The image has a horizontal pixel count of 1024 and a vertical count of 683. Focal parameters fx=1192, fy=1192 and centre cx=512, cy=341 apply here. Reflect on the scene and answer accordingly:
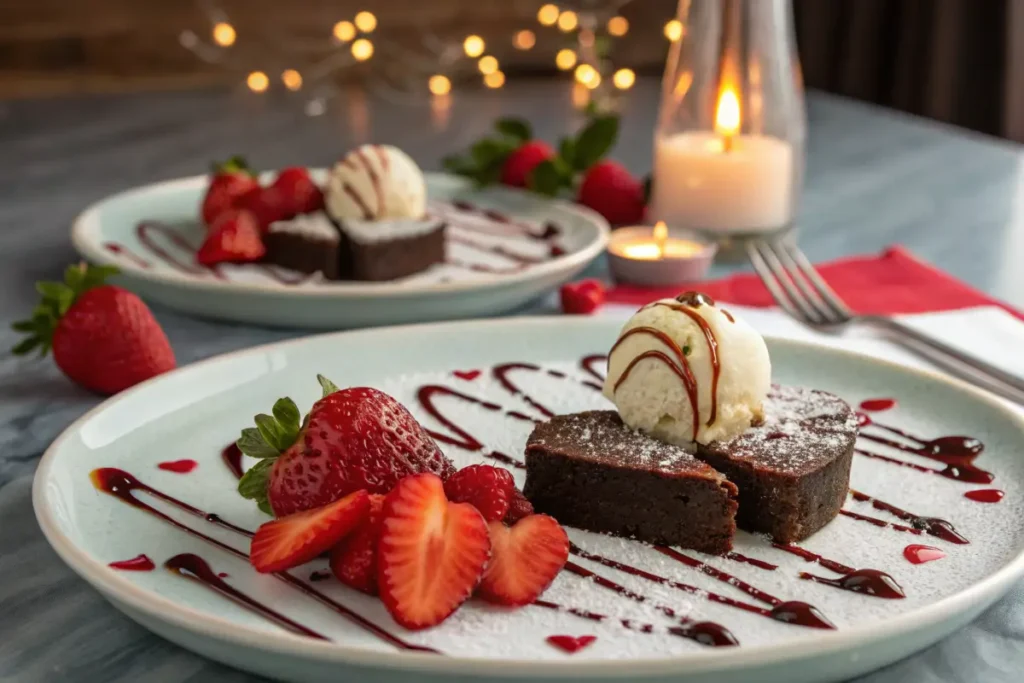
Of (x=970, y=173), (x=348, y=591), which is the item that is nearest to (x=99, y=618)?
(x=348, y=591)

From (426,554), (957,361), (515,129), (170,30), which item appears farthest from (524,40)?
(426,554)

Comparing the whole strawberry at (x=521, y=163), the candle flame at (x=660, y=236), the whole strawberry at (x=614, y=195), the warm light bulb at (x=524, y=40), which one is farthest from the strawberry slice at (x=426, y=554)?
the warm light bulb at (x=524, y=40)

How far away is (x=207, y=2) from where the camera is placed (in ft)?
16.4

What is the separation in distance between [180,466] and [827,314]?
3.49ft

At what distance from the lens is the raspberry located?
1126mm

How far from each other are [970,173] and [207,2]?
10.8 ft

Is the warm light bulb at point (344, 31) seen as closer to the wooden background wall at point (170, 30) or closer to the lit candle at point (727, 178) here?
the wooden background wall at point (170, 30)

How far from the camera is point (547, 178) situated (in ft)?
8.07

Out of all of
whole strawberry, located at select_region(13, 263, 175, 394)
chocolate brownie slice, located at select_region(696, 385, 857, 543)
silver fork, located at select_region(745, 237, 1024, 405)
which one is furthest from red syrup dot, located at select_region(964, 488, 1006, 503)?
whole strawberry, located at select_region(13, 263, 175, 394)

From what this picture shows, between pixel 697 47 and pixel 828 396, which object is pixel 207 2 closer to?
pixel 697 47

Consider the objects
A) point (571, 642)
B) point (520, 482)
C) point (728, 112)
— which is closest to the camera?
point (571, 642)

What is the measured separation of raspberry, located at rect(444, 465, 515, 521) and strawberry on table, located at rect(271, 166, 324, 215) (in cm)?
125

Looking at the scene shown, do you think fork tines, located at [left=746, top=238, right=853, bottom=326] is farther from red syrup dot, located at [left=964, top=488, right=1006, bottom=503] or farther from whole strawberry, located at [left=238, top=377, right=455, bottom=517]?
whole strawberry, located at [left=238, top=377, right=455, bottom=517]

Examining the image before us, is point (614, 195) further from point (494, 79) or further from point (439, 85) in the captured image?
point (494, 79)
